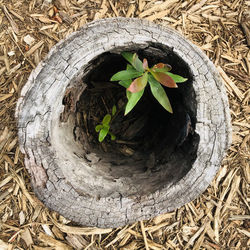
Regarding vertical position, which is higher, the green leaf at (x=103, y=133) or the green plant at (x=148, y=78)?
the green plant at (x=148, y=78)

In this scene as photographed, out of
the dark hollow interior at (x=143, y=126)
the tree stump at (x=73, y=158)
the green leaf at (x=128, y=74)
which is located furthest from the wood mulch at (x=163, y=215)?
the green leaf at (x=128, y=74)

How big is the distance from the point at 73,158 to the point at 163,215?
0.97 metres

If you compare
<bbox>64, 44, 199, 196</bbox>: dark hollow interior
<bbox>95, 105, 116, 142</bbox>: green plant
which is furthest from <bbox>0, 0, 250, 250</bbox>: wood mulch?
<bbox>95, 105, 116, 142</bbox>: green plant

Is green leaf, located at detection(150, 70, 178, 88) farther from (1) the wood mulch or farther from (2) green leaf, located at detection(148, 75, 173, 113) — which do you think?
(1) the wood mulch

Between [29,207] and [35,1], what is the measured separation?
5.06 feet

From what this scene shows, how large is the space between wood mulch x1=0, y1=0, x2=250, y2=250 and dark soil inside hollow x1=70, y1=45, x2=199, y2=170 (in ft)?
1.82

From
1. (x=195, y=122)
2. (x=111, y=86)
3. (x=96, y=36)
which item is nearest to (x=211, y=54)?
(x=111, y=86)

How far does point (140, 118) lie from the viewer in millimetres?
2064

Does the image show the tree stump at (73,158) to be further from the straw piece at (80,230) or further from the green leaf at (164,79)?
the straw piece at (80,230)

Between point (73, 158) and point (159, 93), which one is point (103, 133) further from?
point (159, 93)

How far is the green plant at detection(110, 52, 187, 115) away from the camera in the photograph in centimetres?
121

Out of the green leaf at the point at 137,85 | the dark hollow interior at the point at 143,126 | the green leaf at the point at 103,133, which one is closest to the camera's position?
the green leaf at the point at 137,85

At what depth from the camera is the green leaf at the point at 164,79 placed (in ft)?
3.97

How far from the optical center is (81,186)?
137 cm
